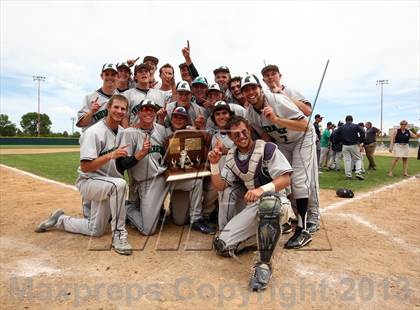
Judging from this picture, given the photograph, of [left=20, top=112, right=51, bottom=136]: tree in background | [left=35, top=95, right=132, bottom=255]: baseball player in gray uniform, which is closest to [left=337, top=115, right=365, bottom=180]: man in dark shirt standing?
[left=35, top=95, right=132, bottom=255]: baseball player in gray uniform

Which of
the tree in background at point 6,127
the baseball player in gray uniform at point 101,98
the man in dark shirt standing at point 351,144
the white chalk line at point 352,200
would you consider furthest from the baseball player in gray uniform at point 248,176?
the tree in background at point 6,127

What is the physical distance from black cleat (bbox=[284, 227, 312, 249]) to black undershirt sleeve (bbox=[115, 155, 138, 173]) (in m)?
2.11

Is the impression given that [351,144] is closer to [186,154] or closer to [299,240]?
[299,240]

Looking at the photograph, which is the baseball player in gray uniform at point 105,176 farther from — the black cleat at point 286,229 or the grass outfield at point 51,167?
the grass outfield at point 51,167

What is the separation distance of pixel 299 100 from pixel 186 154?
169 cm

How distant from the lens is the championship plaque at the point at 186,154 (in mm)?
4289

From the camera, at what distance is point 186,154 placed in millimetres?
4340

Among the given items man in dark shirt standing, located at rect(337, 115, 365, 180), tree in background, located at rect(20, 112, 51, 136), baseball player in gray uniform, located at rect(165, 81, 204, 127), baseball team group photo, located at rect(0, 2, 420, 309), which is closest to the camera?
baseball team group photo, located at rect(0, 2, 420, 309)

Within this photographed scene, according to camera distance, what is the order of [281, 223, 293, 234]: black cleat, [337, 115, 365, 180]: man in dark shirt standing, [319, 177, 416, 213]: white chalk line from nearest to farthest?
[281, 223, 293, 234]: black cleat, [319, 177, 416, 213]: white chalk line, [337, 115, 365, 180]: man in dark shirt standing

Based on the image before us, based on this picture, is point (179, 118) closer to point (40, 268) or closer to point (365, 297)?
point (40, 268)

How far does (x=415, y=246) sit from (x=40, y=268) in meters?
4.31

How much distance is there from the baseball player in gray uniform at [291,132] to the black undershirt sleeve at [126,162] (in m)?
1.58

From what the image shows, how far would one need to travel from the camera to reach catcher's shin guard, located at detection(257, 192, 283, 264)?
293 cm

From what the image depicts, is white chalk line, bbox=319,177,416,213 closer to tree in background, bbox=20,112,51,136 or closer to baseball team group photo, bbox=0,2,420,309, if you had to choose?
baseball team group photo, bbox=0,2,420,309
